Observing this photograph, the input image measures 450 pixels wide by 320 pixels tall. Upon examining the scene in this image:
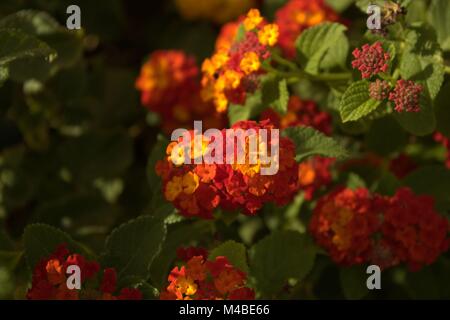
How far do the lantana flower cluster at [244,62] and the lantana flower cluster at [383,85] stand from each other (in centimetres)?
26

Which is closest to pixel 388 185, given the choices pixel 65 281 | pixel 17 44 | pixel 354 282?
pixel 354 282

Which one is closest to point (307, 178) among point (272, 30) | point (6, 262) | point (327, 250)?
point (327, 250)

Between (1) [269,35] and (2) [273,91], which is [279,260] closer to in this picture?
(2) [273,91]

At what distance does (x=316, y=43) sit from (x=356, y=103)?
11.3 inches

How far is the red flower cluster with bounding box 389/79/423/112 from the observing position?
1.68 metres

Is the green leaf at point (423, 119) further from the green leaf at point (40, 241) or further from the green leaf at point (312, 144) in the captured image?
the green leaf at point (40, 241)

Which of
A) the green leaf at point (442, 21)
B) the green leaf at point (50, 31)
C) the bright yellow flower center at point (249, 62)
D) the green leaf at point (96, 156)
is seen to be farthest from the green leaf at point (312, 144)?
the green leaf at point (96, 156)

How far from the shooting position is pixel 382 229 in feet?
6.25

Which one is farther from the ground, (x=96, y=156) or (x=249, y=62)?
(x=249, y=62)

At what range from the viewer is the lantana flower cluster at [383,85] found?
1681 mm

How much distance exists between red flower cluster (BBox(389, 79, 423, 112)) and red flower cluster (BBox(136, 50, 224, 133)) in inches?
32.9

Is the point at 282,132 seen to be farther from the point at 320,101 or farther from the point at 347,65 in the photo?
the point at 320,101

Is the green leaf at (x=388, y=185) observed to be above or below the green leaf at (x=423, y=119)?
below

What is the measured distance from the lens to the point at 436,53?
177cm
